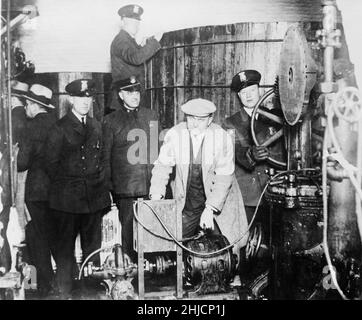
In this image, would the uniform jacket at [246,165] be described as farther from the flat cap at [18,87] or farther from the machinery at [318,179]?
the flat cap at [18,87]

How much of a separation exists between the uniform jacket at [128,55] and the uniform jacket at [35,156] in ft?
2.44

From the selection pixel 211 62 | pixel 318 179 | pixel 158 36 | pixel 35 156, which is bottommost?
pixel 318 179

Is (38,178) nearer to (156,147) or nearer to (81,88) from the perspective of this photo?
(81,88)

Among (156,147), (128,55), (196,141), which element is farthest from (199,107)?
(128,55)

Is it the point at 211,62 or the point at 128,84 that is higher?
the point at 211,62

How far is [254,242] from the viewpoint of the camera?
428 centimetres

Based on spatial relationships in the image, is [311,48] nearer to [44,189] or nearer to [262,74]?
[262,74]

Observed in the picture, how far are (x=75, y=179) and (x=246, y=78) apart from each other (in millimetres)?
1782

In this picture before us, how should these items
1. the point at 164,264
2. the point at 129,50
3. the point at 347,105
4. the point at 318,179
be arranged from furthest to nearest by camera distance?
the point at 129,50 → the point at 164,264 → the point at 318,179 → the point at 347,105

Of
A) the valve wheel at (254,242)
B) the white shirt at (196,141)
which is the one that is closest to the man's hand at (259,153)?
the white shirt at (196,141)

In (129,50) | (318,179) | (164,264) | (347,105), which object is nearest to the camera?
(347,105)

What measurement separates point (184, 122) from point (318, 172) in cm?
126

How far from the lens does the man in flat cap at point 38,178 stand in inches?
165
